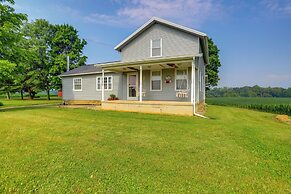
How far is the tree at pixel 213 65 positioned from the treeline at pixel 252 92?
5.16 m

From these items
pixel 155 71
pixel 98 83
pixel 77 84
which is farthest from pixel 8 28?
pixel 155 71

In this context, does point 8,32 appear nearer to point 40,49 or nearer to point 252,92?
point 40,49

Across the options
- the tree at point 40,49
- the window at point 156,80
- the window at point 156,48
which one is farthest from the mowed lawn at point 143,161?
the tree at point 40,49

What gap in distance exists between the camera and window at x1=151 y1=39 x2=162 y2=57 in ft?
45.3

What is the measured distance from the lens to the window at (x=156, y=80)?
534 inches

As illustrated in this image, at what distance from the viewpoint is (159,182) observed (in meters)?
3.09

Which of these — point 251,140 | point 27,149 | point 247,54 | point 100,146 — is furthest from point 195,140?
point 247,54

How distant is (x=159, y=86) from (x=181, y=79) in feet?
5.79

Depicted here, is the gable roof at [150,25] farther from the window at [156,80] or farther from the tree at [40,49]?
the tree at [40,49]

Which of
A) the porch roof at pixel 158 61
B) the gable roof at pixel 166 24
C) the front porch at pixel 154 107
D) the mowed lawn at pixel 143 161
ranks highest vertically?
the gable roof at pixel 166 24

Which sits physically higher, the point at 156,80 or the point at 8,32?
the point at 8,32

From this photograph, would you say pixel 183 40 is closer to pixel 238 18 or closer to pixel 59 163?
pixel 238 18

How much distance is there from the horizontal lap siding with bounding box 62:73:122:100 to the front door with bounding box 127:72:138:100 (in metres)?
0.85

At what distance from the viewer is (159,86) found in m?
13.6
